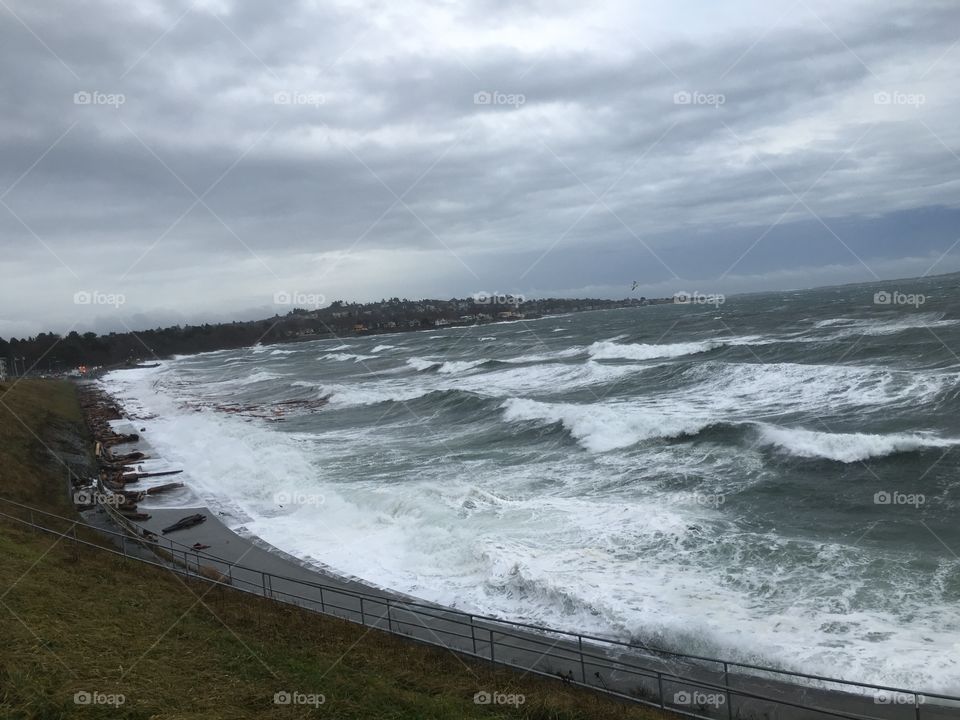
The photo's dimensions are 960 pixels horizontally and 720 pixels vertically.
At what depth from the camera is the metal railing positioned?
9.70 m

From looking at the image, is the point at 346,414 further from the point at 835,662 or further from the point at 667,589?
the point at 835,662

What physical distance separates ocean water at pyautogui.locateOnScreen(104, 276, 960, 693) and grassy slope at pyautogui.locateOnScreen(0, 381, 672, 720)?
3581 mm

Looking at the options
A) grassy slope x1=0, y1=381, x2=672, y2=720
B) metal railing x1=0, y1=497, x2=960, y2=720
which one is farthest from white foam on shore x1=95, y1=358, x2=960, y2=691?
grassy slope x1=0, y1=381, x2=672, y2=720

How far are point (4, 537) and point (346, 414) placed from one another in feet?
95.1

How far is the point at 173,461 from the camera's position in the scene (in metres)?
33.6

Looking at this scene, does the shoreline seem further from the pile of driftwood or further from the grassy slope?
the pile of driftwood

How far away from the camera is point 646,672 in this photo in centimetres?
1109

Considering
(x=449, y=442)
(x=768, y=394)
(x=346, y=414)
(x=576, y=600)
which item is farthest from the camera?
(x=346, y=414)

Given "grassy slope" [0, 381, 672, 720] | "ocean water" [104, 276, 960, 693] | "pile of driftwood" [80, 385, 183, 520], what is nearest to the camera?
"grassy slope" [0, 381, 672, 720]

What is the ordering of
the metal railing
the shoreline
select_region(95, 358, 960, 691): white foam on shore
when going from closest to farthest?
the metal railing < the shoreline < select_region(95, 358, 960, 691): white foam on shore

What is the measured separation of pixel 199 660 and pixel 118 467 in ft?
84.5

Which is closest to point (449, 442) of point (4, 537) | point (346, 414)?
point (346, 414)

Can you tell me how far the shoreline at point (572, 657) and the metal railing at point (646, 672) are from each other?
0.06ft

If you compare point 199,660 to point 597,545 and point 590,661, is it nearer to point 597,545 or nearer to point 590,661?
point 590,661
